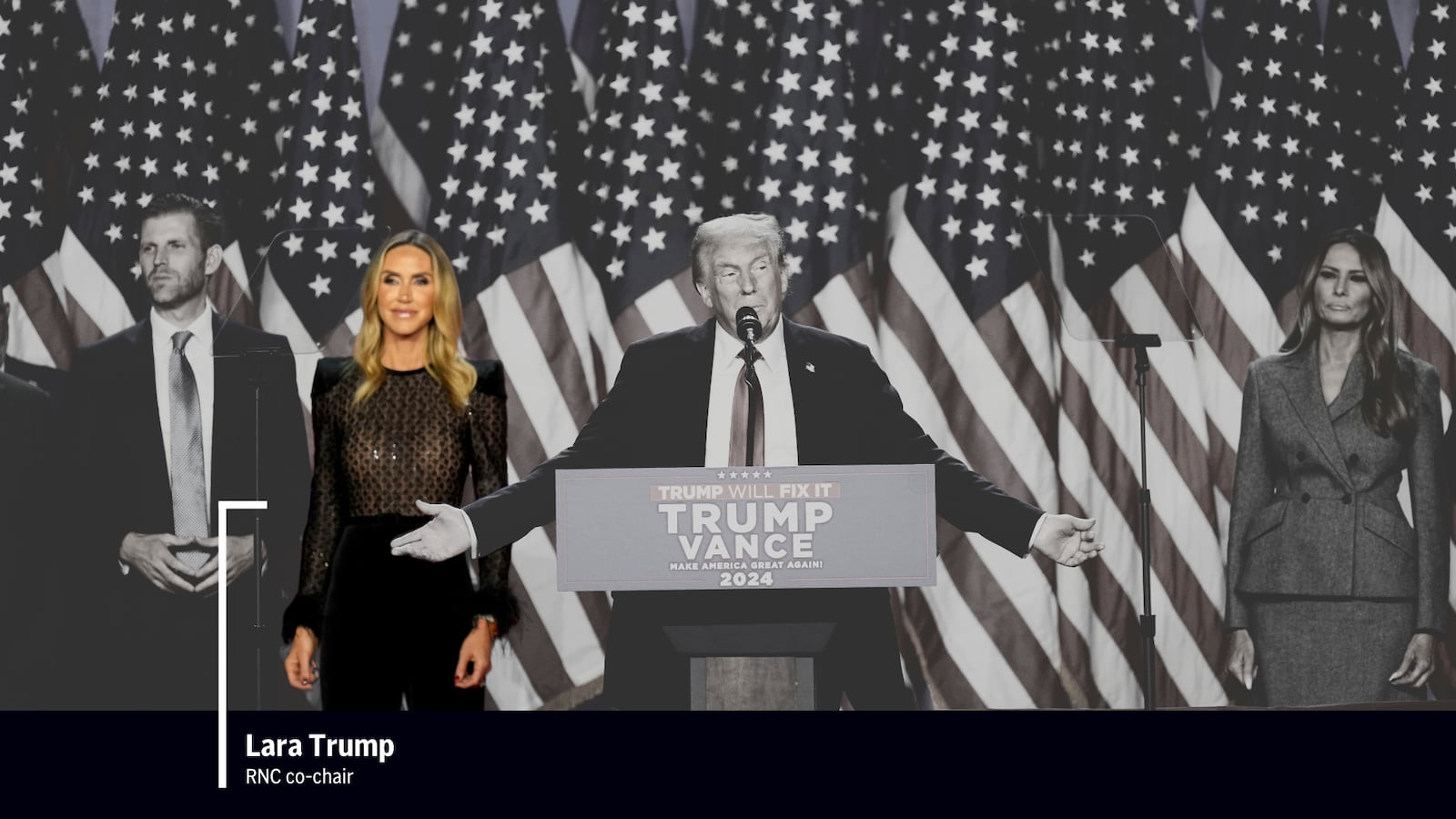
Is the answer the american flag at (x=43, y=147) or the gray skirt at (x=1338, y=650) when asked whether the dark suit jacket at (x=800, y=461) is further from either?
the american flag at (x=43, y=147)

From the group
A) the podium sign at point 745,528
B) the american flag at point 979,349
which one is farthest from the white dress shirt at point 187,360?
the american flag at point 979,349

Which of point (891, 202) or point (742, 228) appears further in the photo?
point (891, 202)

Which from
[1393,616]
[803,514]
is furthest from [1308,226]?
[803,514]

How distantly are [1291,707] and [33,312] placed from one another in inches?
163

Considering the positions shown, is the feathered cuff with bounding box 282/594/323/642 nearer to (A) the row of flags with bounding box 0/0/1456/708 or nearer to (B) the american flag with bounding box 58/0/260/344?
(A) the row of flags with bounding box 0/0/1456/708

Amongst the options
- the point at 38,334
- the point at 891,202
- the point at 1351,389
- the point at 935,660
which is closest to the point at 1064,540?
the point at 935,660

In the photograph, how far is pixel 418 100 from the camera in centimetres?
471

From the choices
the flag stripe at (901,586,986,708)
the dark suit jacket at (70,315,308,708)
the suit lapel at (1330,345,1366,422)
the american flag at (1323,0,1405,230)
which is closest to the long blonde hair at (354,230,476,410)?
the dark suit jacket at (70,315,308,708)

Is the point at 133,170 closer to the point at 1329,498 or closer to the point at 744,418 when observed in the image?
the point at 744,418

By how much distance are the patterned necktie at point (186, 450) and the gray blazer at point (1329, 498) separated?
3.23 m

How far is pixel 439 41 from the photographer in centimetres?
474

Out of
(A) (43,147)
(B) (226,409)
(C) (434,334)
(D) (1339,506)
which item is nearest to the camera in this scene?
(C) (434,334)

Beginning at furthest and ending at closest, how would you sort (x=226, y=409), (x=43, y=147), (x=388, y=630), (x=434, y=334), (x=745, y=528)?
(x=43, y=147) < (x=226, y=409) < (x=745, y=528) < (x=434, y=334) < (x=388, y=630)

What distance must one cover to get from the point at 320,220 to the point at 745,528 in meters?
1.65
